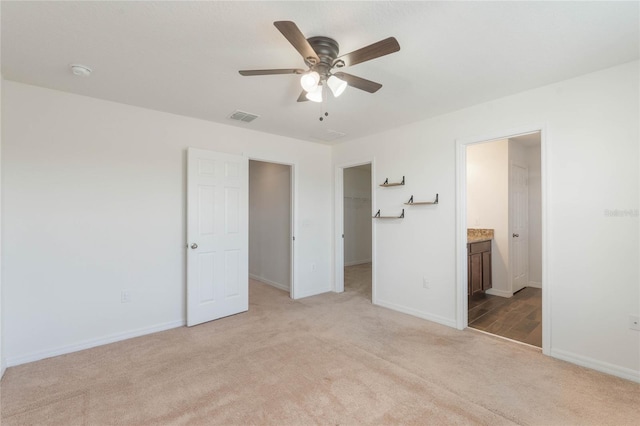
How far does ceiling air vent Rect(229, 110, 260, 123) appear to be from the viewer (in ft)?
11.0

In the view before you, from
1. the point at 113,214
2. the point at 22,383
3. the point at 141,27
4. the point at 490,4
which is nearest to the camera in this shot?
the point at 490,4

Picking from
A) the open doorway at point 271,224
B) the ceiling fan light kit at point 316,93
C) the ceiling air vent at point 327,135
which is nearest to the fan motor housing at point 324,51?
the ceiling fan light kit at point 316,93

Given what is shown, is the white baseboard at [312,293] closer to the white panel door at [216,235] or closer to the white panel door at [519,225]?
the white panel door at [216,235]

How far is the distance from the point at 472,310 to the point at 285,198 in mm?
3228

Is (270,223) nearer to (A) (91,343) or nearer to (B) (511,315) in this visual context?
(A) (91,343)

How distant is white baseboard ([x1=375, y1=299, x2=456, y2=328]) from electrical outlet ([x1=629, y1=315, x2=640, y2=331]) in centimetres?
142

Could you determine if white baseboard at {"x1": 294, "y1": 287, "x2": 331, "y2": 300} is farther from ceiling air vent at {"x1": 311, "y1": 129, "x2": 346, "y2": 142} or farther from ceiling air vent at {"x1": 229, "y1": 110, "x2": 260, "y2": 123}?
ceiling air vent at {"x1": 229, "y1": 110, "x2": 260, "y2": 123}

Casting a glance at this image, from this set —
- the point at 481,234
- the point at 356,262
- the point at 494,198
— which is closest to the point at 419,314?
the point at 481,234

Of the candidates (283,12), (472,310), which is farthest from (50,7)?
(472,310)

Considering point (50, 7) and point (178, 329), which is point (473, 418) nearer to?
point (178, 329)

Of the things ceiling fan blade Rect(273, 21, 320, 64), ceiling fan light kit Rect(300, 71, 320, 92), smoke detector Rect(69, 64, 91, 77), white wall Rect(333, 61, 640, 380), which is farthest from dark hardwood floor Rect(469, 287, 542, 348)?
smoke detector Rect(69, 64, 91, 77)

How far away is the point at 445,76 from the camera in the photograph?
97.0 inches

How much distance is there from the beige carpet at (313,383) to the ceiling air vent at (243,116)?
2452 mm

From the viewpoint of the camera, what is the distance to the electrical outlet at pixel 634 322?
7.29 ft
